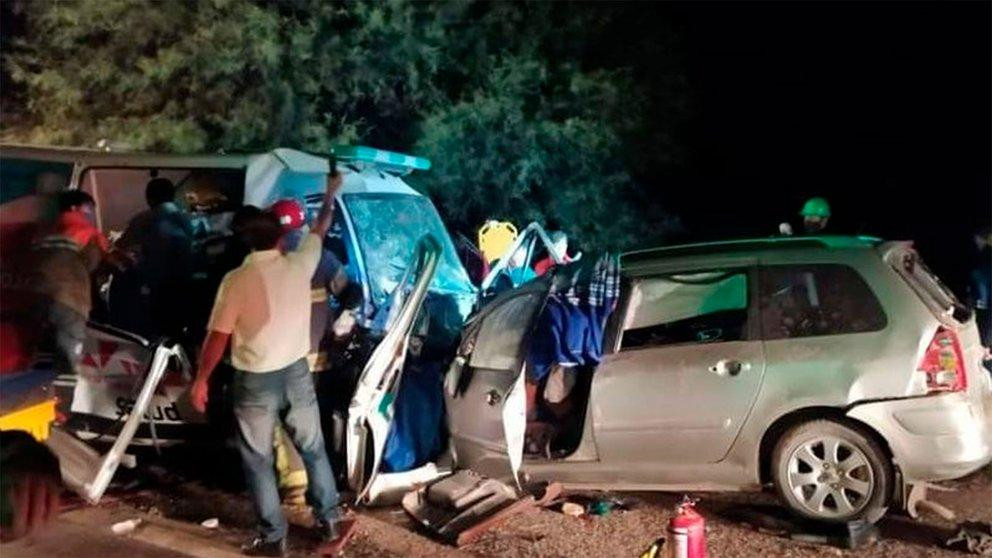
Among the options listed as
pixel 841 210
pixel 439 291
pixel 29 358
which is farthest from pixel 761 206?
pixel 29 358

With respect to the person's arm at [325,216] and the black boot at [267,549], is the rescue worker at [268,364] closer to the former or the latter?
the black boot at [267,549]

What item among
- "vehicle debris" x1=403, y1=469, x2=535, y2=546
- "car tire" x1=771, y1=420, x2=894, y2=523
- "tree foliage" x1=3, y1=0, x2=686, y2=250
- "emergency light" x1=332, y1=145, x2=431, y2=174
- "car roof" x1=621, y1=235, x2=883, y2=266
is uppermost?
"tree foliage" x1=3, y1=0, x2=686, y2=250

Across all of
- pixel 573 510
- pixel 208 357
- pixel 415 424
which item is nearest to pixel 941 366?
pixel 573 510

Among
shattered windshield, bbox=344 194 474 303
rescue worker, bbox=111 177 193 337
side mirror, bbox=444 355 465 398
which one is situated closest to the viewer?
side mirror, bbox=444 355 465 398

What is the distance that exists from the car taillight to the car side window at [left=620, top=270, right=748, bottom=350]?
996 mm

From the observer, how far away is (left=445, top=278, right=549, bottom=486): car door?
20.9ft

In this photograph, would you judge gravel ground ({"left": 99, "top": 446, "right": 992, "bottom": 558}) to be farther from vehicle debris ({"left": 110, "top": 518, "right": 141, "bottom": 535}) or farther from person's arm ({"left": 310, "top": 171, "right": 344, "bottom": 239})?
person's arm ({"left": 310, "top": 171, "right": 344, "bottom": 239})

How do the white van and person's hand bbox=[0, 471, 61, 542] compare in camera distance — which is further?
the white van

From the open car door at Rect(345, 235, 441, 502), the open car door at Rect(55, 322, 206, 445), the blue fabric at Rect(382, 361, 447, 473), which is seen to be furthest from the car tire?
the open car door at Rect(55, 322, 206, 445)

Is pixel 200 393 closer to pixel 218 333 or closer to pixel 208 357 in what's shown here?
pixel 208 357

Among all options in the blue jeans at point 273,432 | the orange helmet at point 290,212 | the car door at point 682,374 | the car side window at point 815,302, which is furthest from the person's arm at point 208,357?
the car side window at point 815,302

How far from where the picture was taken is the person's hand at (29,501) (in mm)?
4148

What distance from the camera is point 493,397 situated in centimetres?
641

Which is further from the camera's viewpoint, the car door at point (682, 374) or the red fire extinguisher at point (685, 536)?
the car door at point (682, 374)
